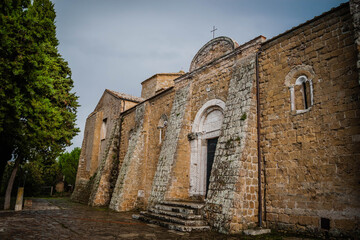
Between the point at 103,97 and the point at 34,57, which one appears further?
the point at 103,97

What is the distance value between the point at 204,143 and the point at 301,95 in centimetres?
430

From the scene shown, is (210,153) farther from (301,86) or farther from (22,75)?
(22,75)

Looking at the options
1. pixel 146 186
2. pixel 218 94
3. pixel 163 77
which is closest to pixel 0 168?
pixel 146 186

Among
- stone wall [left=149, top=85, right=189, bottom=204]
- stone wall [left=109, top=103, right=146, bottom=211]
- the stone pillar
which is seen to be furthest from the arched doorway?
the stone pillar

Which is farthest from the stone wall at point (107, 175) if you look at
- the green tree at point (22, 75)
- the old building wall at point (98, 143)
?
the green tree at point (22, 75)

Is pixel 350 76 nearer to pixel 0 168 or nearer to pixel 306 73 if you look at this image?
pixel 306 73

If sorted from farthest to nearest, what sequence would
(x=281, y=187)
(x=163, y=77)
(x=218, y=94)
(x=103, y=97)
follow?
(x=163, y=77) < (x=103, y=97) < (x=218, y=94) < (x=281, y=187)

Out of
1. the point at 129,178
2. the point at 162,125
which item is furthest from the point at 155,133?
the point at 129,178

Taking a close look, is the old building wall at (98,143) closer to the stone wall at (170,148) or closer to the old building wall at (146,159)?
the old building wall at (146,159)

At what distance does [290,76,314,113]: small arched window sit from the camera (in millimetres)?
6527

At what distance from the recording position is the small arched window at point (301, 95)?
6527mm

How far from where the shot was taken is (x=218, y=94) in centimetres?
951

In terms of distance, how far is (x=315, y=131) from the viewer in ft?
20.3

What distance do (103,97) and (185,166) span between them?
1315cm
